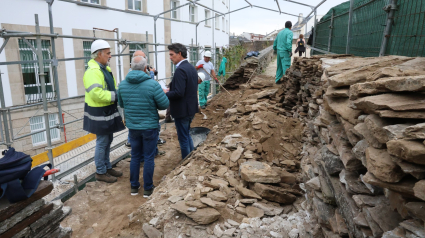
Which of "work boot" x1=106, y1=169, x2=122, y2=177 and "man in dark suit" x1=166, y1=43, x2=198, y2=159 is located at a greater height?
"man in dark suit" x1=166, y1=43, x2=198, y2=159

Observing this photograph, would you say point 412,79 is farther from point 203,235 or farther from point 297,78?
point 297,78

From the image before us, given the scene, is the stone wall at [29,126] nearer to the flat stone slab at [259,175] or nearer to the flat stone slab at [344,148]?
the flat stone slab at [259,175]

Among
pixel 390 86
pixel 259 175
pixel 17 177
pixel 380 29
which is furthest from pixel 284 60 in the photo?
pixel 17 177

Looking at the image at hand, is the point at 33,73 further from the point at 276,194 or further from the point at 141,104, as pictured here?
the point at 276,194

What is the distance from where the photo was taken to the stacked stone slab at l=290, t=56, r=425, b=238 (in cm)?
128

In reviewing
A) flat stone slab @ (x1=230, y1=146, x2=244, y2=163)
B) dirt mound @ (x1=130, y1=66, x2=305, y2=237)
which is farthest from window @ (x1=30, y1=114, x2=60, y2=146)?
flat stone slab @ (x1=230, y1=146, x2=244, y2=163)

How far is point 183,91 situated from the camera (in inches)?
187

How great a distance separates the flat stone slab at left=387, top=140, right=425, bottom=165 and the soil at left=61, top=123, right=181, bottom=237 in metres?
2.78

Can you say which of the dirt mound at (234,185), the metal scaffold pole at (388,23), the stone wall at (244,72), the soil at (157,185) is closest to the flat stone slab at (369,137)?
the dirt mound at (234,185)

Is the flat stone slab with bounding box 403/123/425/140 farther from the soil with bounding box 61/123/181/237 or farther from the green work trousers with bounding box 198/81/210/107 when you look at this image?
the green work trousers with bounding box 198/81/210/107

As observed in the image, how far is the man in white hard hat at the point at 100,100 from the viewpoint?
4120mm

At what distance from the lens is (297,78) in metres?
6.11

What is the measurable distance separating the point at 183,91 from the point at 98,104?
4.32 ft

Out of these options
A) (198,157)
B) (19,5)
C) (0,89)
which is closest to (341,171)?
(198,157)
